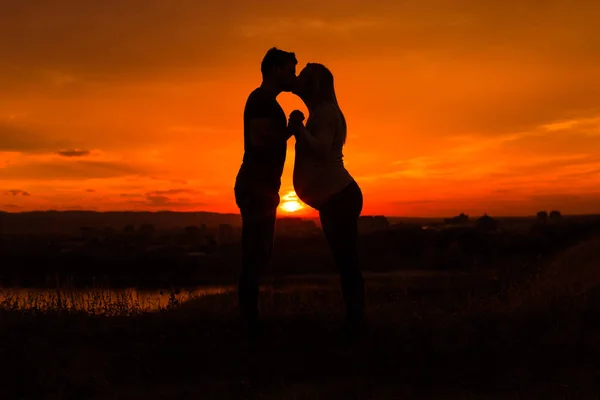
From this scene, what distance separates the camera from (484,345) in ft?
20.8

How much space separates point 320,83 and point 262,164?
3.33ft

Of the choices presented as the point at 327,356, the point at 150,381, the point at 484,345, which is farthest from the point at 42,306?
the point at 484,345

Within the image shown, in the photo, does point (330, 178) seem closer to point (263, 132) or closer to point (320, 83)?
point (263, 132)

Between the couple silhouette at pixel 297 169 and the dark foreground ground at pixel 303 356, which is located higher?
the couple silhouette at pixel 297 169

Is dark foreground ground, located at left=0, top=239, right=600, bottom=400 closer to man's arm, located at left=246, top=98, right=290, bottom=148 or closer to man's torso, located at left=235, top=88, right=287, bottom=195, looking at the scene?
man's torso, located at left=235, top=88, right=287, bottom=195

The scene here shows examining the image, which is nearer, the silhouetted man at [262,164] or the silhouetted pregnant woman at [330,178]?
the silhouetted man at [262,164]

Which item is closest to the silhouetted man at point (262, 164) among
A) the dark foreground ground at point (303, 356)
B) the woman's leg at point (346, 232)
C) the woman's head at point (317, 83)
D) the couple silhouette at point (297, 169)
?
the couple silhouette at point (297, 169)

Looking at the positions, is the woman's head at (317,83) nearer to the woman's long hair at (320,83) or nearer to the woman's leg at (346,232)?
the woman's long hair at (320,83)

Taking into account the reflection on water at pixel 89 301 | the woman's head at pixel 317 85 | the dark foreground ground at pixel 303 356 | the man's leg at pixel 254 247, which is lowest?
the dark foreground ground at pixel 303 356

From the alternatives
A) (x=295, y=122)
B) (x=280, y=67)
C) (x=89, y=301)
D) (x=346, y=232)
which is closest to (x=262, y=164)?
(x=295, y=122)

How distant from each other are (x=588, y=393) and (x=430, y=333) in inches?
76.3

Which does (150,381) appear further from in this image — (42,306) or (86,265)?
(86,265)

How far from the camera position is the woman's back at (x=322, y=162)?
597 centimetres

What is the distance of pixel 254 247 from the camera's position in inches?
244
